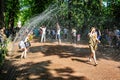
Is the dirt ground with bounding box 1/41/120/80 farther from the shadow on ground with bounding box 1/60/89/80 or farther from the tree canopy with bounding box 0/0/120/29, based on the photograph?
the tree canopy with bounding box 0/0/120/29

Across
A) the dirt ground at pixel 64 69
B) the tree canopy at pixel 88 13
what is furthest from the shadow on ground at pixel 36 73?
the tree canopy at pixel 88 13

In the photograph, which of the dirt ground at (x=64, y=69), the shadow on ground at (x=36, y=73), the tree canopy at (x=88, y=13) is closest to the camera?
the shadow on ground at (x=36, y=73)

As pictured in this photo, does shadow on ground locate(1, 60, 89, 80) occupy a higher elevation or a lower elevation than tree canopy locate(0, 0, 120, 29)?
lower

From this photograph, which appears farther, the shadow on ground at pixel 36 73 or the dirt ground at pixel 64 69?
the dirt ground at pixel 64 69

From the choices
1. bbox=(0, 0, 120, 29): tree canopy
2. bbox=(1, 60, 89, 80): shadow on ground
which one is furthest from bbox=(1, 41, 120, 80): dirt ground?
bbox=(0, 0, 120, 29): tree canopy

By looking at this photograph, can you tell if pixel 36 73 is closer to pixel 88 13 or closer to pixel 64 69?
pixel 64 69

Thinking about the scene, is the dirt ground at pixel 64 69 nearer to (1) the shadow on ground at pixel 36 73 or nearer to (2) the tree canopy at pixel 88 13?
(1) the shadow on ground at pixel 36 73

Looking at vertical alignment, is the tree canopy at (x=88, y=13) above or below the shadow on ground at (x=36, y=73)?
above

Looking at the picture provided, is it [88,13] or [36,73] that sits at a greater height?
[88,13]

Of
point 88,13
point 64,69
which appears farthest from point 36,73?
point 88,13

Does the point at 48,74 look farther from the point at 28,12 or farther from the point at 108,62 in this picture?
the point at 28,12

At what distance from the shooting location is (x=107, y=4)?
49.2 m

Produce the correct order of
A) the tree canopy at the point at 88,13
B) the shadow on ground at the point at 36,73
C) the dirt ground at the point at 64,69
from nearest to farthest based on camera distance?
1. the shadow on ground at the point at 36,73
2. the dirt ground at the point at 64,69
3. the tree canopy at the point at 88,13

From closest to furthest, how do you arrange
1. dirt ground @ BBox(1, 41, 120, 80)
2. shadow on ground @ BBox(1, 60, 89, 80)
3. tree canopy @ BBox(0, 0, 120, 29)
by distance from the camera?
shadow on ground @ BBox(1, 60, 89, 80), dirt ground @ BBox(1, 41, 120, 80), tree canopy @ BBox(0, 0, 120, 29)
